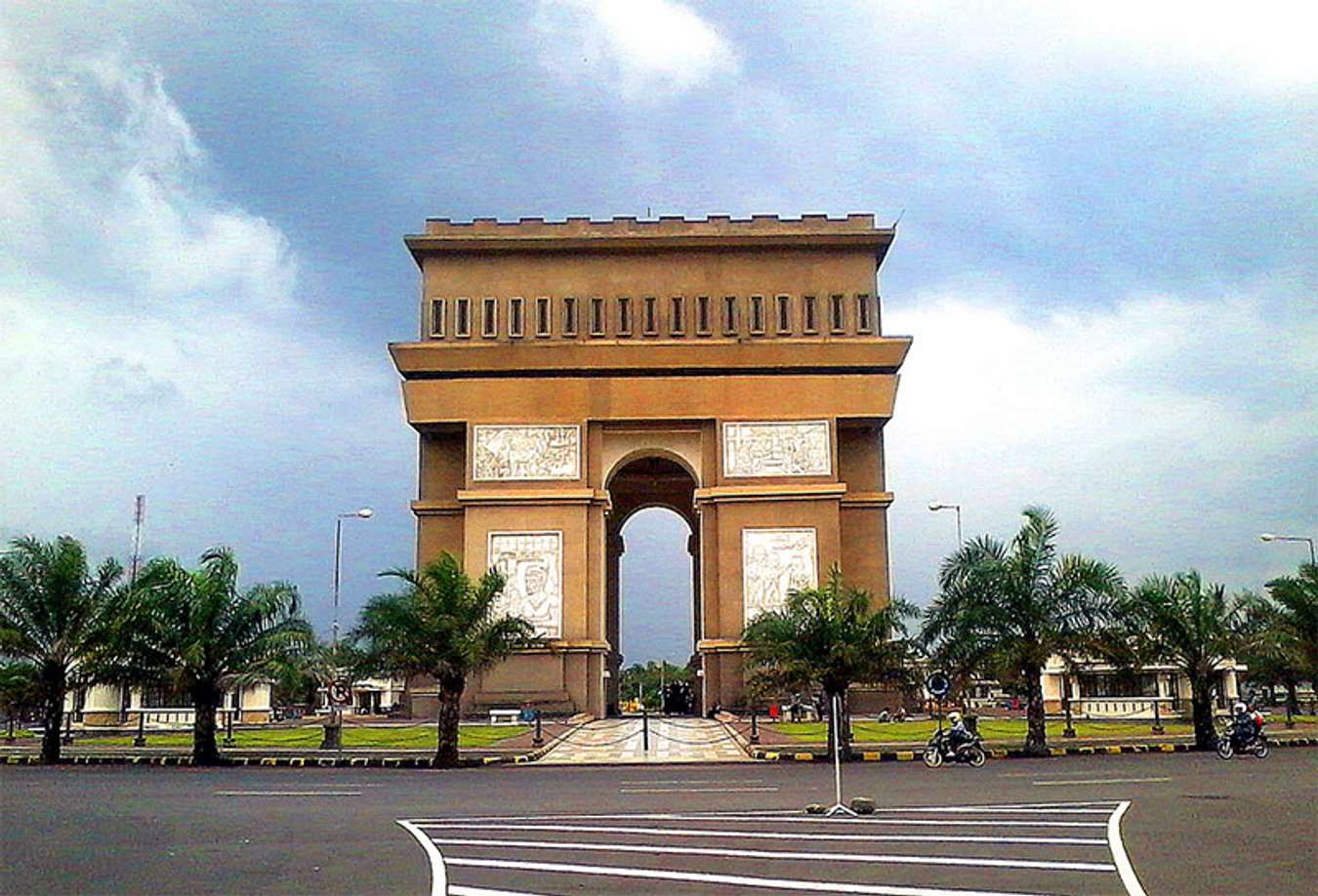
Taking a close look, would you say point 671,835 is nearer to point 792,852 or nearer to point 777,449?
point 792,852

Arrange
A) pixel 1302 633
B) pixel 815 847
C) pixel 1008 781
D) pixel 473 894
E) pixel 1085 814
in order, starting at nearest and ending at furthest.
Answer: pixel 473 894, pixel 815 847, pixel 1085 814, pixel 1008 781, pixel 1302 633

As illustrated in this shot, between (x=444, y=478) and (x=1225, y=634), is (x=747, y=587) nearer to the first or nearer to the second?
(x=444, y=478)

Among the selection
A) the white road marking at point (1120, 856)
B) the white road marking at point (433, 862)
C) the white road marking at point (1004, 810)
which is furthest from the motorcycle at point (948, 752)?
the white road marking at point (433, 862)

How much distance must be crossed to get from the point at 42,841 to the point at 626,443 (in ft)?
150

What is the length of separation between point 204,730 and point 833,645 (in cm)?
1613

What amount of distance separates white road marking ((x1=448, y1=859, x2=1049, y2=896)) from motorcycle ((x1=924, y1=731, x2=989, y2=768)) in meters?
16.8

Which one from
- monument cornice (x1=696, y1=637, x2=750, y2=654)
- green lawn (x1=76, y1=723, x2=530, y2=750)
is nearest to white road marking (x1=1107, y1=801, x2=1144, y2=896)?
green lawn (x1=76, y1=723, x2=530, y2=750)

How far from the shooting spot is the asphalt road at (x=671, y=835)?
444 inches

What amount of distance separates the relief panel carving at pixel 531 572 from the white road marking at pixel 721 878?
4284 centimetres

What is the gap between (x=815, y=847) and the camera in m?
13.4

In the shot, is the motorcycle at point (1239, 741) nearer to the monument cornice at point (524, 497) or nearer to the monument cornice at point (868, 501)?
the monument cornice at point (868, 501)

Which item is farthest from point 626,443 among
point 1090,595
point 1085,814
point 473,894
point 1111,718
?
point 473,894

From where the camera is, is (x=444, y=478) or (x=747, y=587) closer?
(x=747, y=587)

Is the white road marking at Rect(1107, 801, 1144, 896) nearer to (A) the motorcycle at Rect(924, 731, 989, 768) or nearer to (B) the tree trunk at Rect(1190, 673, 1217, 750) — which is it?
(A) the motorcycle at Rect(924, 731, 989, 768)
